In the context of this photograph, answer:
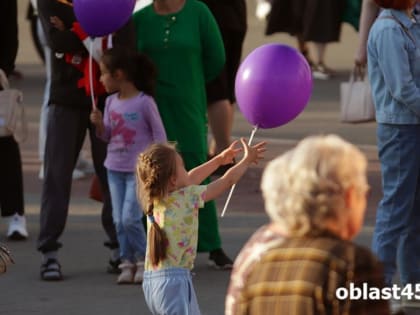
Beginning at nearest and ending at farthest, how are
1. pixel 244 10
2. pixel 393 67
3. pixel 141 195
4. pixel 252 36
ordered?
pixel 141 195 → pixel 393 67 → pixel 244 10 → pixel 252 36

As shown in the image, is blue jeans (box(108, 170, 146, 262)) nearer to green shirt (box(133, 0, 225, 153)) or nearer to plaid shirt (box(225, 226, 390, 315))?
green shirt (box(133, 0, 225, 153))

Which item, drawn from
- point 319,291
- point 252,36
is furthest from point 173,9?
point 252,36

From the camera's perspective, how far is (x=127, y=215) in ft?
25.3

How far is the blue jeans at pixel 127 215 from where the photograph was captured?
772cm

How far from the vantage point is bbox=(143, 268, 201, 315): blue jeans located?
589 cm

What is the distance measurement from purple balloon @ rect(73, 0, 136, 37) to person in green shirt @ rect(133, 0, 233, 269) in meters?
0.35

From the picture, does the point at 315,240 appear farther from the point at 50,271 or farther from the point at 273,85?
the point at 50,271

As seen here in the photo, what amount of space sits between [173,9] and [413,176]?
69.9 inches

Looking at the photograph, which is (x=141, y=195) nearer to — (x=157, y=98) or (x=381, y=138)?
(x=381, y=138)

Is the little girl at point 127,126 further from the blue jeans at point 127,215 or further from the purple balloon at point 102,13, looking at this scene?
the purple balloon at point 102,13

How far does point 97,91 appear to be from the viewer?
7.96 meters

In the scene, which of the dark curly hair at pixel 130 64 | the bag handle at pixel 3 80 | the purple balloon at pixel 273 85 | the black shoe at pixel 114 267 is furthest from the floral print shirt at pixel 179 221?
the bag handle at pixel 3 80

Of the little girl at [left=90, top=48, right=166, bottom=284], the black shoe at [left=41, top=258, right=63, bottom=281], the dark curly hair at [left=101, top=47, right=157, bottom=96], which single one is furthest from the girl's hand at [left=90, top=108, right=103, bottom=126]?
the black shoe at [left=41, top=258, right=63, bottom=281]

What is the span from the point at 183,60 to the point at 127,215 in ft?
3.08
